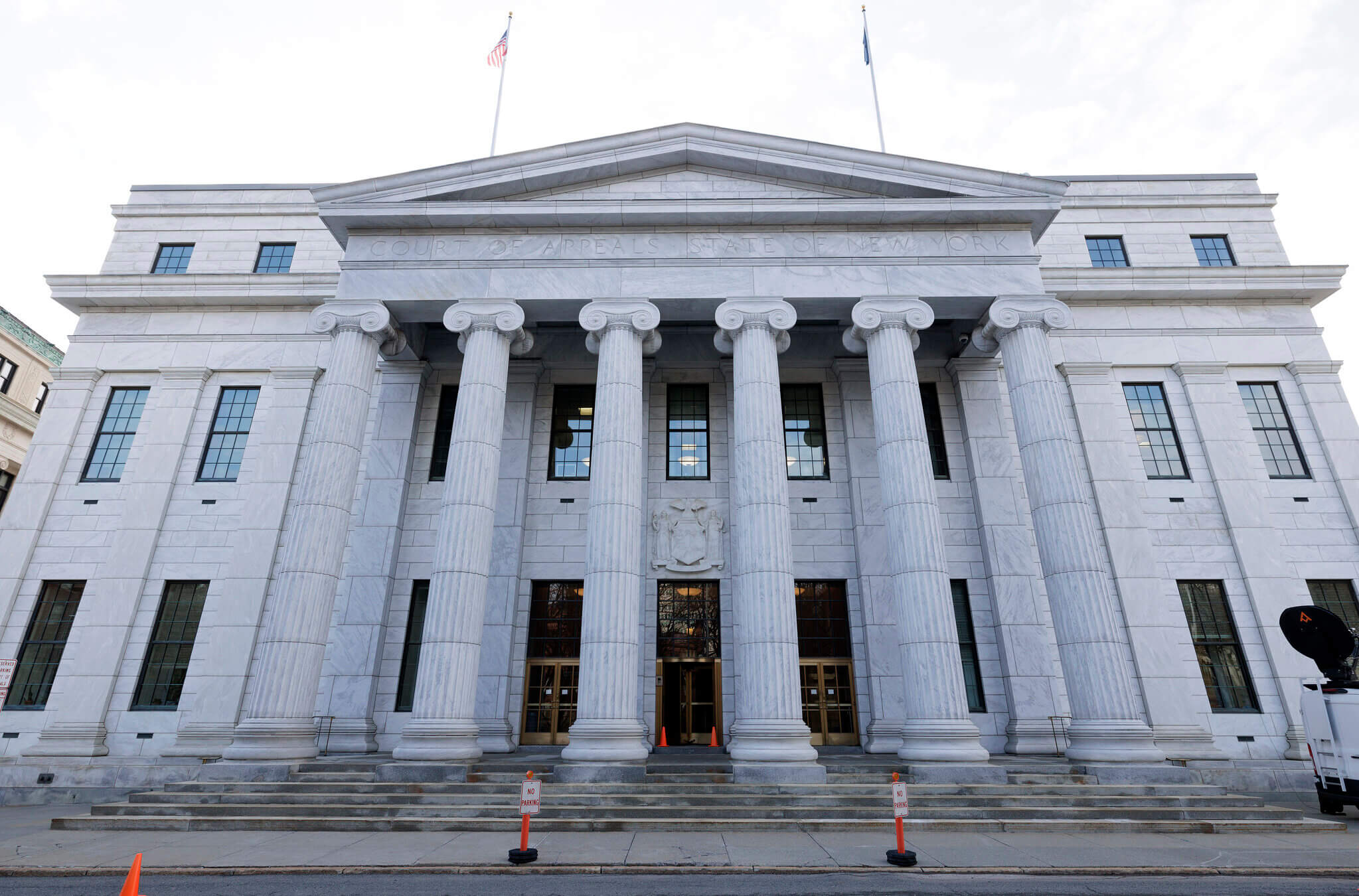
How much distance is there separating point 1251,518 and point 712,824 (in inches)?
787

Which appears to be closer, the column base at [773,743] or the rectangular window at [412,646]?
the column base at [773,743]

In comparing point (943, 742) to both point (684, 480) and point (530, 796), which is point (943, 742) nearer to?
point (530, 796)

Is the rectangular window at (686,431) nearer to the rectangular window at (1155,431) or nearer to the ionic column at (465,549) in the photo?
the ionic column at (465,549)

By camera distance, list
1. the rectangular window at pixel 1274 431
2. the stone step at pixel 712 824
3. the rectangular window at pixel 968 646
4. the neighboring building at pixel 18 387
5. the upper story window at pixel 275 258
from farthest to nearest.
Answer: the neighboring building at pixel 18 387, the upper story window at pixel 275 258, the rectangular window at pixel 1274 431, the rectangular window at pixel 968 646, the stone step at pixel 712 824

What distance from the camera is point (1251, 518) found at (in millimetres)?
22172

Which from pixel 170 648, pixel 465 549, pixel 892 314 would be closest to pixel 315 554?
pixel 465 549

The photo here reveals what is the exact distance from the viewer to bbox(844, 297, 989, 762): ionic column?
1642 cm

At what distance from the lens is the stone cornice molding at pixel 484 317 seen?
796 inches

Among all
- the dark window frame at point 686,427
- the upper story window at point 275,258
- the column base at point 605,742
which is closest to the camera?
the column base at point 605,742

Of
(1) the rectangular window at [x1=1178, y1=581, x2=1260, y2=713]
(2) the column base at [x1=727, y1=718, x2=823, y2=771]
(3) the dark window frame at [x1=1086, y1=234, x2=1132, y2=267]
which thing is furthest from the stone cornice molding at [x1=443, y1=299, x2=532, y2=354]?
(1) the rectangular window at [x1=1178, y1=581, x2=1260, y2=713]

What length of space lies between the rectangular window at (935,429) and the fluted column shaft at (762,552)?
6951mm

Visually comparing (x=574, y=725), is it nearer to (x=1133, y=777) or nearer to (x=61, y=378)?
(x=1133, y=777)

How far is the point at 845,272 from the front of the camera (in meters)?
20.7

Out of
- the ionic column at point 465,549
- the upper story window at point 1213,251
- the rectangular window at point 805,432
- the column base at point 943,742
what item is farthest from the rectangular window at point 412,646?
the upper story window at point 1213,251
